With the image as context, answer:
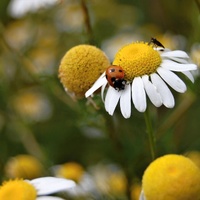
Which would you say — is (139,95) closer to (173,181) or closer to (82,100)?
(173,181)

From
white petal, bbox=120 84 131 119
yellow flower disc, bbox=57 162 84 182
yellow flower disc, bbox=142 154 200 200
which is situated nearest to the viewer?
yellow flower disc, bbox=142 154 200 200

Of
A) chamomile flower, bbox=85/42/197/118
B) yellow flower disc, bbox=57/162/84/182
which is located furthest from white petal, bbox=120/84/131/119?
yellow flower disc, bbox=57/162/84/182

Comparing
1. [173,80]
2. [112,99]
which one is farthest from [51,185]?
[173,80]

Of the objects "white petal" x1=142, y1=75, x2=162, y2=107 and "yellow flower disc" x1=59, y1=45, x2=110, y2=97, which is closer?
"white petal" x1=142, y1=75, x2=162, y2=107

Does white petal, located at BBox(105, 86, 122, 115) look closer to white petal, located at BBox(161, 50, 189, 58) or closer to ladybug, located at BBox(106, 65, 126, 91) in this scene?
ladybug, located at BBox(106, 65, 126, 91)

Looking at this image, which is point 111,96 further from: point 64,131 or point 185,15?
point 185,15
